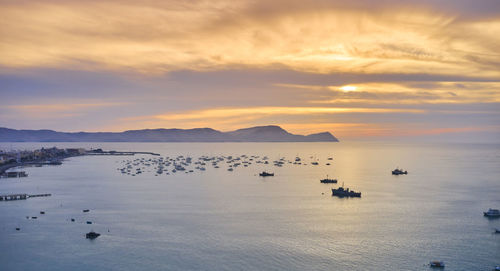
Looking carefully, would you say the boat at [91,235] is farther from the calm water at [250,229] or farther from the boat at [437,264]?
the boat at [437,264]

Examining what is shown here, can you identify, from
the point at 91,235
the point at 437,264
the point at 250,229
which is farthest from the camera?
the point at 250,229

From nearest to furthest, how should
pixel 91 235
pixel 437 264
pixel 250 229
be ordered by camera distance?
pixel 437 264 < pixel 91 235 < pixel 250 229

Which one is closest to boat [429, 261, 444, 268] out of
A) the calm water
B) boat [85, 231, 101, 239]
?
the calm water

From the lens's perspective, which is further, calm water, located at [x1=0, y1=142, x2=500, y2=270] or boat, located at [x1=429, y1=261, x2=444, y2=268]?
calm water, located at [x1=0, y1=142, x2=500, y2=270]

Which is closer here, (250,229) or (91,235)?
(91,235)

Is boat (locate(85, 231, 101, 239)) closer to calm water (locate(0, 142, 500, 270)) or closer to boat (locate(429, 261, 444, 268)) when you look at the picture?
calm water (locate(0, 142, 500, 270))

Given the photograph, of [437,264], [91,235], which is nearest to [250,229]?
[91,235]

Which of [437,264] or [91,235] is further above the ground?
[91,235]

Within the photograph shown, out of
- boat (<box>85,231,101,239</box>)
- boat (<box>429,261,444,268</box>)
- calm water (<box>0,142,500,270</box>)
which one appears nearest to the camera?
boat (<box>429,261,444,268</box>)

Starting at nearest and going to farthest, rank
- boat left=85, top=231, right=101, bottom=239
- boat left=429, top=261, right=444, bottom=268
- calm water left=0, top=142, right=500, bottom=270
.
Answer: boat left=429, top=261, right=444, bottom=268 → calm water left=0, top=142, right=500, bottom=270 → boat left=85, top=231, right=101, bottom=239

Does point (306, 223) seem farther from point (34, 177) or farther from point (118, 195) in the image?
point (34, 177)

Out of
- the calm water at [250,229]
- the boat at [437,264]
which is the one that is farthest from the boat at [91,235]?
the boat at [437,264]

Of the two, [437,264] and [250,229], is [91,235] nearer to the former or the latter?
[250,229]

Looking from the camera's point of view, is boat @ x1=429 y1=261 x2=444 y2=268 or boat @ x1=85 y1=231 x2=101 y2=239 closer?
boat @ x1=429 y1=261 x2=444 y2=268
